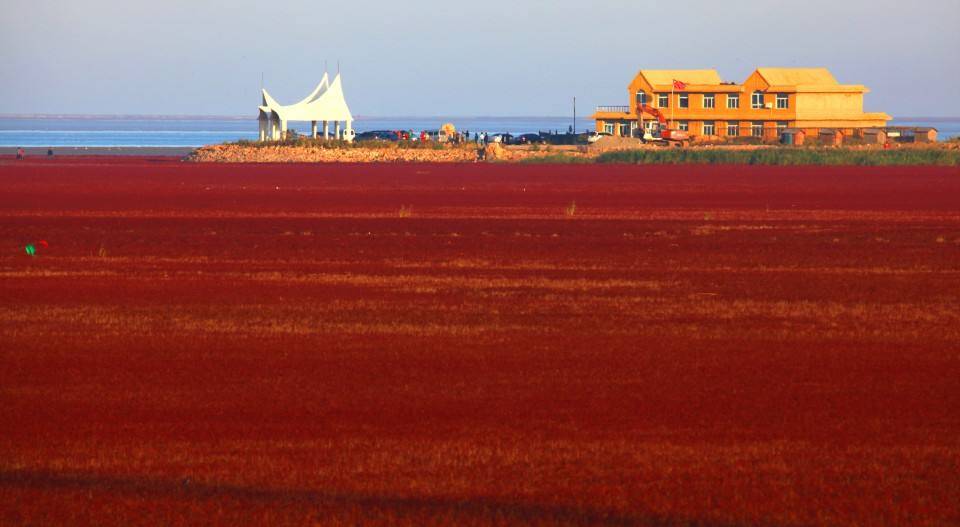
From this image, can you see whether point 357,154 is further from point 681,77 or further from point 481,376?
point 481,376

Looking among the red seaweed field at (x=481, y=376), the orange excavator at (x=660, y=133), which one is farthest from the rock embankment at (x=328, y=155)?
the red seaweed field at (x=481, y=376)

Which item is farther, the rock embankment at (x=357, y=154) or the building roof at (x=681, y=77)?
the building roof at (x=681, y=77)

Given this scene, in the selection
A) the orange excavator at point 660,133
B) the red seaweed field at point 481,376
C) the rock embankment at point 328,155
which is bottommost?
the red seaweed field at point 481,376

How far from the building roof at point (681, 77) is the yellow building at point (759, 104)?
0.07 meters

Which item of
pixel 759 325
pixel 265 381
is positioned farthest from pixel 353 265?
pixel 265 381

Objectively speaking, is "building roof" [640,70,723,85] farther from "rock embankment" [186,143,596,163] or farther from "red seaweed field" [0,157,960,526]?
"red seaweed field" [0,157,960,526]

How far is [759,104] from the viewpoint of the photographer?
102062 mm

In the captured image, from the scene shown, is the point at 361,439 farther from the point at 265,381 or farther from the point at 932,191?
the point at 932,191

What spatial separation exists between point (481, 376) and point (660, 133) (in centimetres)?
8660

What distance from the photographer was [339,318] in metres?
18.7

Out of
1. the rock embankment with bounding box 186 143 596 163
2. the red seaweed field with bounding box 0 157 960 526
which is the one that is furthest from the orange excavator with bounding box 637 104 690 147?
the red seaweed field with bounding box 0 157 960 526

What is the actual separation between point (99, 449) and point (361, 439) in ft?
6.67

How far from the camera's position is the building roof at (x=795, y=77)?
101 meters

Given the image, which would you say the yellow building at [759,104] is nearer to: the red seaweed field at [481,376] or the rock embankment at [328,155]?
the rock embankment at [328,155]
